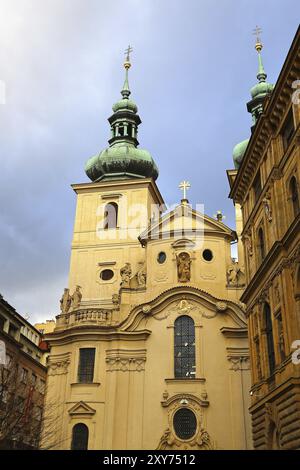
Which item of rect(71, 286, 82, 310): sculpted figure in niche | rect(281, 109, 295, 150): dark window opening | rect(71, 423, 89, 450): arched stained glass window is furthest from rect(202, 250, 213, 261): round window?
rect(281, 109, 295, 150): dark window opening

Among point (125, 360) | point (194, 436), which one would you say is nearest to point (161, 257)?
point (125, 360)

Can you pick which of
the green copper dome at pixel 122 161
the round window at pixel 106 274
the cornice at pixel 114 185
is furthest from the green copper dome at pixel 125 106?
the round window at pixel 106 274

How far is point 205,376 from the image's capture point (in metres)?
29.3

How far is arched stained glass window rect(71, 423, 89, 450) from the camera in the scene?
2894cm

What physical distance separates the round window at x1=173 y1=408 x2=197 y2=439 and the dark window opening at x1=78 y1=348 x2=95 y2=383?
17.0 feet

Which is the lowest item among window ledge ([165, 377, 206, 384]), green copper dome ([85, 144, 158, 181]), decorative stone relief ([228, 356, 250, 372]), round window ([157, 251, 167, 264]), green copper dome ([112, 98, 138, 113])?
window ledge ([165, 377, 206, 384])

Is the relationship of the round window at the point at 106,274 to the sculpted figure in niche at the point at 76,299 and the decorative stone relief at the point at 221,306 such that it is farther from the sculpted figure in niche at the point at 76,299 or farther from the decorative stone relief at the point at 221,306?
the decorative stone relief at the point at 221,306

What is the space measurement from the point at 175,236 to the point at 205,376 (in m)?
8.38

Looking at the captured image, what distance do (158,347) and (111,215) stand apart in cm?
1163

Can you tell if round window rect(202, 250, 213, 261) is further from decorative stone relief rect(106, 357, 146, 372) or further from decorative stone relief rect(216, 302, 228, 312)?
decorative stone relief rect(106, 357, 146, 372)

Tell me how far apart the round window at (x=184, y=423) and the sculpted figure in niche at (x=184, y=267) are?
7.20m

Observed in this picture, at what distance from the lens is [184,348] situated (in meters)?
30.4

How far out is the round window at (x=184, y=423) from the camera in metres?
28.2
